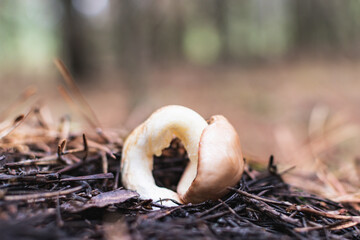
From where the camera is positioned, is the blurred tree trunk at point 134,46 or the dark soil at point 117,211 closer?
the dark soil at point 117,211

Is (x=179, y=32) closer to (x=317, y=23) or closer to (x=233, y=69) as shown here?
(x=233, y=69)

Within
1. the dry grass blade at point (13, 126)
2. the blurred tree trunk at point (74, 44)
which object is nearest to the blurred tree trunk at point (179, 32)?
the blurred tree trunk at point (74, 44)

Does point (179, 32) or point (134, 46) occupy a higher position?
point (179, 32)

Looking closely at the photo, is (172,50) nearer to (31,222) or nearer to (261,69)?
(261,69)

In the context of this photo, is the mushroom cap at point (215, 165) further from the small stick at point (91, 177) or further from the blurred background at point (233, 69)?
the blurred background at point (233, 69)

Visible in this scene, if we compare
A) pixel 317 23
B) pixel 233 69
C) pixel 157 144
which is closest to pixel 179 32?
pixel 233 69

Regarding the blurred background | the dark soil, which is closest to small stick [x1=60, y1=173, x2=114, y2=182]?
the dark soil

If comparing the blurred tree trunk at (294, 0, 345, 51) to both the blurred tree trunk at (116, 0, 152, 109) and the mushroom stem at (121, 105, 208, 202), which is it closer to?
the blurred tree trunk at (116, 0, 152, 109)
